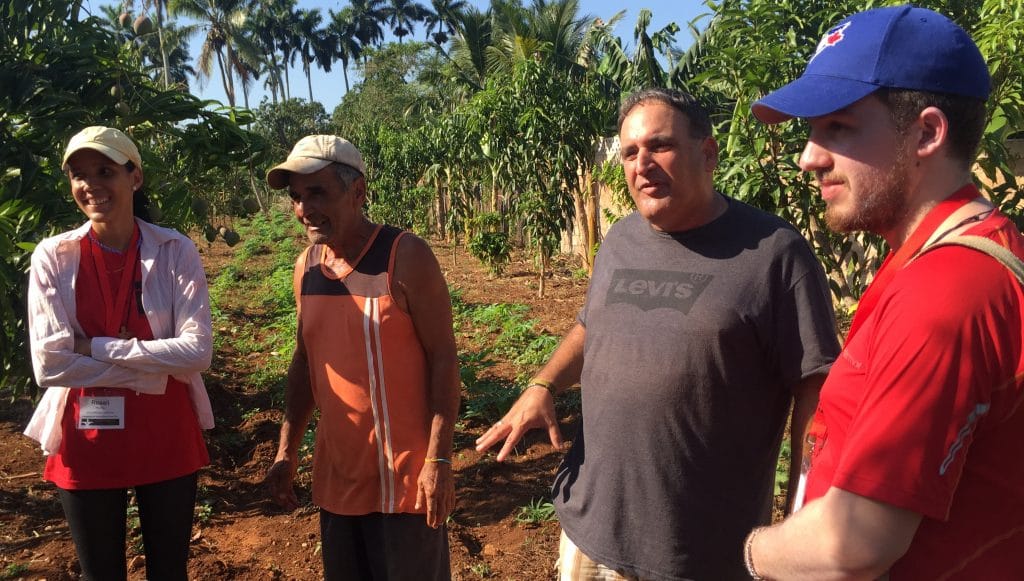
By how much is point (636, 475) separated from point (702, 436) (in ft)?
0.60

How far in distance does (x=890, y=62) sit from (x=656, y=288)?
891 millimetres

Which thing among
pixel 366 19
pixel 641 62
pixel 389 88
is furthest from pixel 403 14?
pixel 641 62

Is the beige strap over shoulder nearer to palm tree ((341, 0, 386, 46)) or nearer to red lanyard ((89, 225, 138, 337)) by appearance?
red lanyard ((89, 225, 138, 337))

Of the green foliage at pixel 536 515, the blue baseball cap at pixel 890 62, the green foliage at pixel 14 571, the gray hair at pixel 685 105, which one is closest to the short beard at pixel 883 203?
the blue baseball cap at pixel 890 62

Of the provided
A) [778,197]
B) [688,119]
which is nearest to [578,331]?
[688,119]

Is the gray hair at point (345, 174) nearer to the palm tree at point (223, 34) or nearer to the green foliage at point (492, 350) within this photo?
the green foliage at point (492, 350)

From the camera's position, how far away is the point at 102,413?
2.49 meters

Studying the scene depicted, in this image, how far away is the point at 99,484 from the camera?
2461mm

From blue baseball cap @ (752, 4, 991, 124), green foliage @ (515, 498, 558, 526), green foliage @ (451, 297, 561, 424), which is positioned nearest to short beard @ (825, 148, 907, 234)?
blue baseball cap @ (752, 4, 991, 124)

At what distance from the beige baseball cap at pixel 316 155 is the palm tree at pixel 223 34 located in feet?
155

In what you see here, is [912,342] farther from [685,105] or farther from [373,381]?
[373,381]

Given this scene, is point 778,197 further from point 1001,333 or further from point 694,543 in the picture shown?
point 1001,333

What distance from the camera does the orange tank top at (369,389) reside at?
2.30 meters

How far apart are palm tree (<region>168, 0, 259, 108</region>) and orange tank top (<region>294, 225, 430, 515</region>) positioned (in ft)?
156
